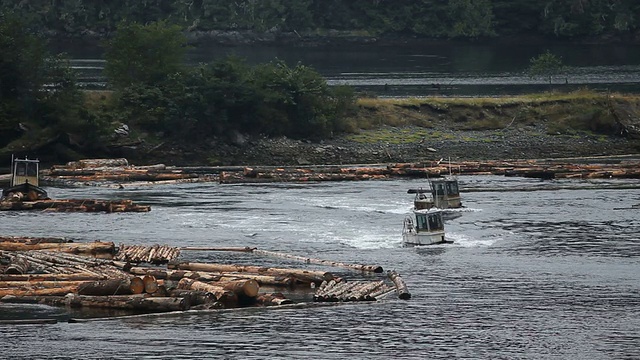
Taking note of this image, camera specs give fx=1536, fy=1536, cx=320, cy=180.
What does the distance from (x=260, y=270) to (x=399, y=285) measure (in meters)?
7.17

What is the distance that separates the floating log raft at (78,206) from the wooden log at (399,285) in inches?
1249

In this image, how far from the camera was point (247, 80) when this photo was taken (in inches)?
5906

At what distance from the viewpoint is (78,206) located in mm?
108625

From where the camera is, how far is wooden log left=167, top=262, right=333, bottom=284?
252 feet

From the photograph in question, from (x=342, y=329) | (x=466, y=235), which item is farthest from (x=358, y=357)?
(x=466, y=235)

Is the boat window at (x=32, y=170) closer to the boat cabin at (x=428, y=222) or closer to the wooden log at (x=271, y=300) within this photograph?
the boat cabin at (x=428, y=222)

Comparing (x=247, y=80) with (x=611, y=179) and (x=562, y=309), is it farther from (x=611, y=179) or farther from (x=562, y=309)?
(x=562, y=309)

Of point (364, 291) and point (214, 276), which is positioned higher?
point (214, 276)

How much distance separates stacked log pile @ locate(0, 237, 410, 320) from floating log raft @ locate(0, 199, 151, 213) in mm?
21862

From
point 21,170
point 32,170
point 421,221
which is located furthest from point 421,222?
point 21,170

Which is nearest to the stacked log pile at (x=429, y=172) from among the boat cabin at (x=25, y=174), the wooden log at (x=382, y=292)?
the boat cabin at (x=25, y=174)

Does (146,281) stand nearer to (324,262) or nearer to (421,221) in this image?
(324,262)

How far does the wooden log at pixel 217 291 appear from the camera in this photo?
71500mm

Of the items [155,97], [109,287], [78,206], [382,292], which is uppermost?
[155,97]
